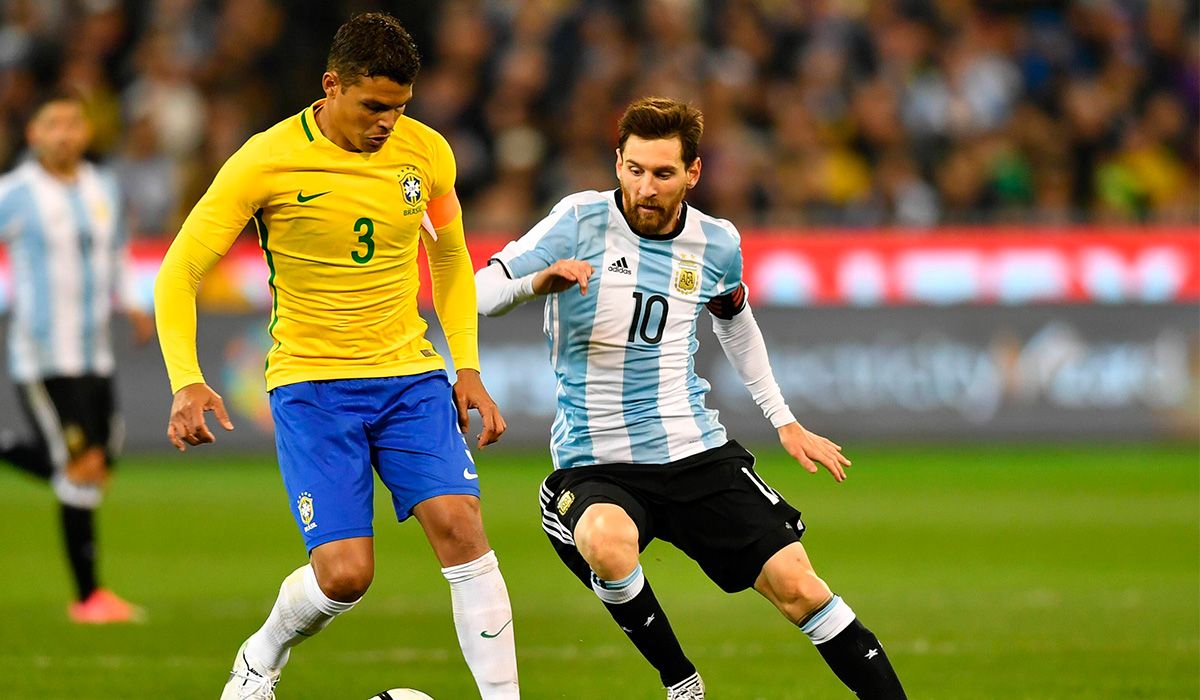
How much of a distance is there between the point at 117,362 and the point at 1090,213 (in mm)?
9033

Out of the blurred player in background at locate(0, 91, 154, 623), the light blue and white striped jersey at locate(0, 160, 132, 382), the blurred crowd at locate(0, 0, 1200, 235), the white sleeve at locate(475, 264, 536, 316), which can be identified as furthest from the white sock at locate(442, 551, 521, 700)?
the blurred crowd at locate(0, 0, 1200, 235)

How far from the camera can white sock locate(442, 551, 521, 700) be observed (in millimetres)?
5898

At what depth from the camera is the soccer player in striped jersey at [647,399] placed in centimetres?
620

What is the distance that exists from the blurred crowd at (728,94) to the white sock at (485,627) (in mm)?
10636

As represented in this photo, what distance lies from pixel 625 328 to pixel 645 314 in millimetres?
86

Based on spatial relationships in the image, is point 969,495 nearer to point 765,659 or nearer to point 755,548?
point 765,659

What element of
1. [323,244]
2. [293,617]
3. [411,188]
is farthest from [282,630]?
[411,188]

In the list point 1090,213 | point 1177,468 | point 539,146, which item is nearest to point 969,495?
point 1177,468

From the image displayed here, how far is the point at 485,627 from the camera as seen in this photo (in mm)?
5926

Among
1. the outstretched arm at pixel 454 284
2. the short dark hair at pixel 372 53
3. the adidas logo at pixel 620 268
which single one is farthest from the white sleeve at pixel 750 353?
the short dark hair at pixel 372 53

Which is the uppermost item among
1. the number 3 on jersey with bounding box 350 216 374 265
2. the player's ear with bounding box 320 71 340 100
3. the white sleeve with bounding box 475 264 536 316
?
the player's ear with bounding box 320 71 340 100

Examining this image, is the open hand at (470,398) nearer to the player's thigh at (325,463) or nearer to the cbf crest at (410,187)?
the player's thigh at (325,463)

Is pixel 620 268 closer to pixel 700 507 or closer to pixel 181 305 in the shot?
pixel 700 507

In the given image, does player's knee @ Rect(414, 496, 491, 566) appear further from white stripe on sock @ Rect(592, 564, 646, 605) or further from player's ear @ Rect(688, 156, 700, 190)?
player's ear @ Rect(688, 156, 700, 190)
